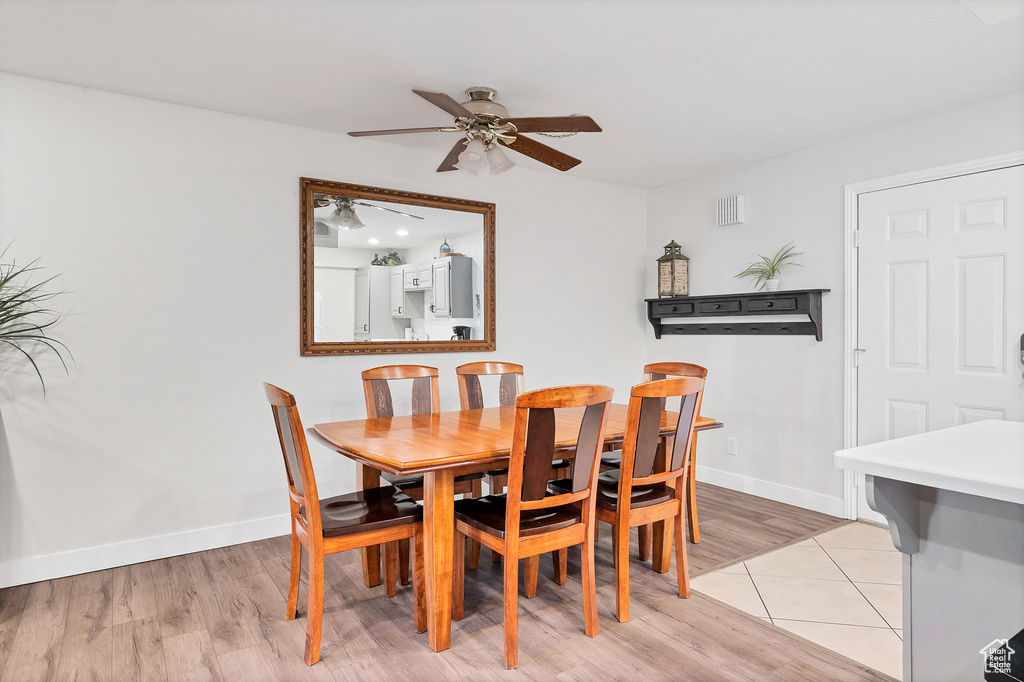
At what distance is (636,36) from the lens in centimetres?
244

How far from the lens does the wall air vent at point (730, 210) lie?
433 cm

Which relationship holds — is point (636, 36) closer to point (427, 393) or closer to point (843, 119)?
point (843, 119)

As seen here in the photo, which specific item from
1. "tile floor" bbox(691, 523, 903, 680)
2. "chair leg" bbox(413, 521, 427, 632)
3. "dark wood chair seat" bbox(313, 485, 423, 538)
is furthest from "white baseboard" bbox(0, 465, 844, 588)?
"chair leg" bbox(413, 521, 427, 632)

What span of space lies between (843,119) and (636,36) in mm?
1702

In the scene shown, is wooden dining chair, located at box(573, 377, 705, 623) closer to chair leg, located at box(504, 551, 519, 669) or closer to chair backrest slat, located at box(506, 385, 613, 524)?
chair backrest slat, located at box(506, 385, 613, 524)

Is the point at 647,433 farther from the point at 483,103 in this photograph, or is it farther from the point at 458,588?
the point at 483,103

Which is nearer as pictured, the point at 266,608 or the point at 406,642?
the point at 406,642

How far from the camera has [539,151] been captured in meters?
2.96

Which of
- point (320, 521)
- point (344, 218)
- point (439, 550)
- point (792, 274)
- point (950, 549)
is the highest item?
point (344, 218)

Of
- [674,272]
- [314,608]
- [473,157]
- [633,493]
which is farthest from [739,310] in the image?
[314,608]

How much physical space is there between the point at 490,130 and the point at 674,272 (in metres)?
2.40

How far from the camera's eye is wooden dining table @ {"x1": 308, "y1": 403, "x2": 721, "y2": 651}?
82.0 inches

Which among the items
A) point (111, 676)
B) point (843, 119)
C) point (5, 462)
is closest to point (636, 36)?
point (843, 119)

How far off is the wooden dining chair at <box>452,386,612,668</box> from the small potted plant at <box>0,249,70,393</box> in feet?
7.13
